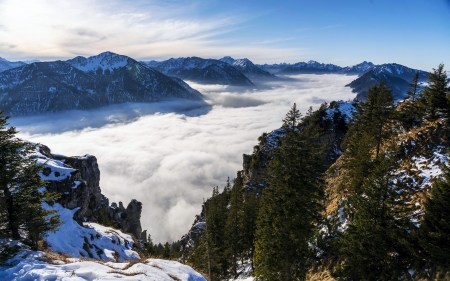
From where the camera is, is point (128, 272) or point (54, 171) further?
point (54, 171)

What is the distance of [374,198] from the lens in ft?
54.4

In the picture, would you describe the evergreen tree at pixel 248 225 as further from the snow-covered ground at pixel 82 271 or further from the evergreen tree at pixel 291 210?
the snow-covered ground at pixel 82 271

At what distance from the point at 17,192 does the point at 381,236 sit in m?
25.7

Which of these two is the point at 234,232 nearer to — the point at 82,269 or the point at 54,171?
the point at 82,269

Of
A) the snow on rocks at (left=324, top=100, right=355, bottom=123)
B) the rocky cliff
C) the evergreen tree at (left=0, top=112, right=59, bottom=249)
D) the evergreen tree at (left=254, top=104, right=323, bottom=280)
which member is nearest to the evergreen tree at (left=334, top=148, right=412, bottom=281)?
the evergreen tree at (left=254, top=104, right=323, bottom=280)

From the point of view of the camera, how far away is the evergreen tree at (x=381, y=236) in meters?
16.1

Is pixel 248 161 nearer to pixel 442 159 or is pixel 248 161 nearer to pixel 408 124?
pixel 408 124

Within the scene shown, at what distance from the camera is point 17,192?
1745 cm

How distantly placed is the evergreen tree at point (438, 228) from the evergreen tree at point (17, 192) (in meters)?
25.7

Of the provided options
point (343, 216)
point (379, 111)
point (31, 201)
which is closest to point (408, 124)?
point (379, 111)

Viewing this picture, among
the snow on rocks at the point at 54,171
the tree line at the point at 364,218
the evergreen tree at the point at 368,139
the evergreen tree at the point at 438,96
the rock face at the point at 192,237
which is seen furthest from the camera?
the rock face at the point at 192,237

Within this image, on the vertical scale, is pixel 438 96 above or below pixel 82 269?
above

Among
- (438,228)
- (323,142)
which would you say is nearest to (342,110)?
(323,142)

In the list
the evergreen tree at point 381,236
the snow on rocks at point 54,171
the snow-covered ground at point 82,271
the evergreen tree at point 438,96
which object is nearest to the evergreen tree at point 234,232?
the snow-covered ground at point 82,271
